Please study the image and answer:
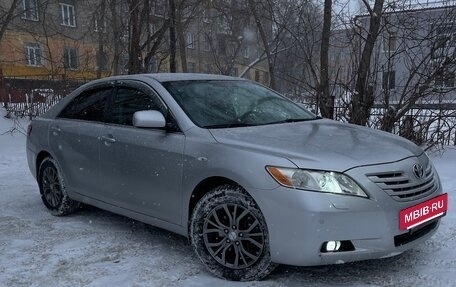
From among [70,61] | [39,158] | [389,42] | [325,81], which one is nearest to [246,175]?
[39,158]

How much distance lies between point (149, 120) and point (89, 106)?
1.37 meters

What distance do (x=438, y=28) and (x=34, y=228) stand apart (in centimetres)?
693

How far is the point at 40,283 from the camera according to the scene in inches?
128

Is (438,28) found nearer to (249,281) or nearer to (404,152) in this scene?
(404,152)

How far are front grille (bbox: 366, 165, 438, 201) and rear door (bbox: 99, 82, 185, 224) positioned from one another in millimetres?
1431

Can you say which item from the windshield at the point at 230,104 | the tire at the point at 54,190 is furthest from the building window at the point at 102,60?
the windshield at the point at 230,104

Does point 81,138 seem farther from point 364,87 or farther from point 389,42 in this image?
point 389,42

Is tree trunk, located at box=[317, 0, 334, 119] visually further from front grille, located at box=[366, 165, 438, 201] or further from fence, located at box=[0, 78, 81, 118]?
fence, located at box=[0, 78, 81, 118]

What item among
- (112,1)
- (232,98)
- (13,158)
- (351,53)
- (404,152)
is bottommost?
(13,158)

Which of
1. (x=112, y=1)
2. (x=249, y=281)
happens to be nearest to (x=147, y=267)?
(x=249, y=281)

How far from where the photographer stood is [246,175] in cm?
304

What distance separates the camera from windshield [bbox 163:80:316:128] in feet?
12.1

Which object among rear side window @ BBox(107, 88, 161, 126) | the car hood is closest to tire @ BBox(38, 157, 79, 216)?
rear side window @ BBox(107, 88, 161, 126)

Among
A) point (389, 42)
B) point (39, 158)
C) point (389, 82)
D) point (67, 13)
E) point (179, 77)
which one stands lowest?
point (39, 158)
